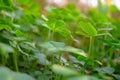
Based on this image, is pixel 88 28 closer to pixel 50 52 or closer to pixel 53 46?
pixel 53 46

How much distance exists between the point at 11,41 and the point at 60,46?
224mm

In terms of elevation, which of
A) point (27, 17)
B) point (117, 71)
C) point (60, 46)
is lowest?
point (117, 71)

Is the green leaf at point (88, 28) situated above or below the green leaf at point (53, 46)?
above

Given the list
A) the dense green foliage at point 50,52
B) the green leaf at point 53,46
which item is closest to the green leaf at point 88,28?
the dense green foliage at point 50,52

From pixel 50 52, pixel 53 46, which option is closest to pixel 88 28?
pixel 53 46

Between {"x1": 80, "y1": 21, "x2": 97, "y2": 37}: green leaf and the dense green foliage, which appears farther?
{"x1": 80, "y1": 21, "x2": 97, "y2": 37}: green leaf

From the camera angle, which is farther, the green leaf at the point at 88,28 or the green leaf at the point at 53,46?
the green leaf at the point at 88,28

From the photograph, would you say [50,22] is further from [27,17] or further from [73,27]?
[73,27]

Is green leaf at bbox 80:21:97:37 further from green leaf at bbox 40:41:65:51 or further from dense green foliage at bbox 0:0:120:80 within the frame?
green leaf at bbox 40:41:65:51

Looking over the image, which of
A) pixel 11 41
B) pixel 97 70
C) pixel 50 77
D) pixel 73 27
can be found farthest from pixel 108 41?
pixel 73 27

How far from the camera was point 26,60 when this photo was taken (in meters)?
0.99

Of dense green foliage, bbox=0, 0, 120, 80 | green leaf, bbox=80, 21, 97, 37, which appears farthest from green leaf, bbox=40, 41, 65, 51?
green leaf, bbox=80, 21, 97, 37

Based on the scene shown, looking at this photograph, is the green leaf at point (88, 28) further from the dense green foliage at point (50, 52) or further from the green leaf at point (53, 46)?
the green leaf at point (53, 46)

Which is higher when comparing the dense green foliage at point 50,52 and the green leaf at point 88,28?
the green leaf at point 88,28
